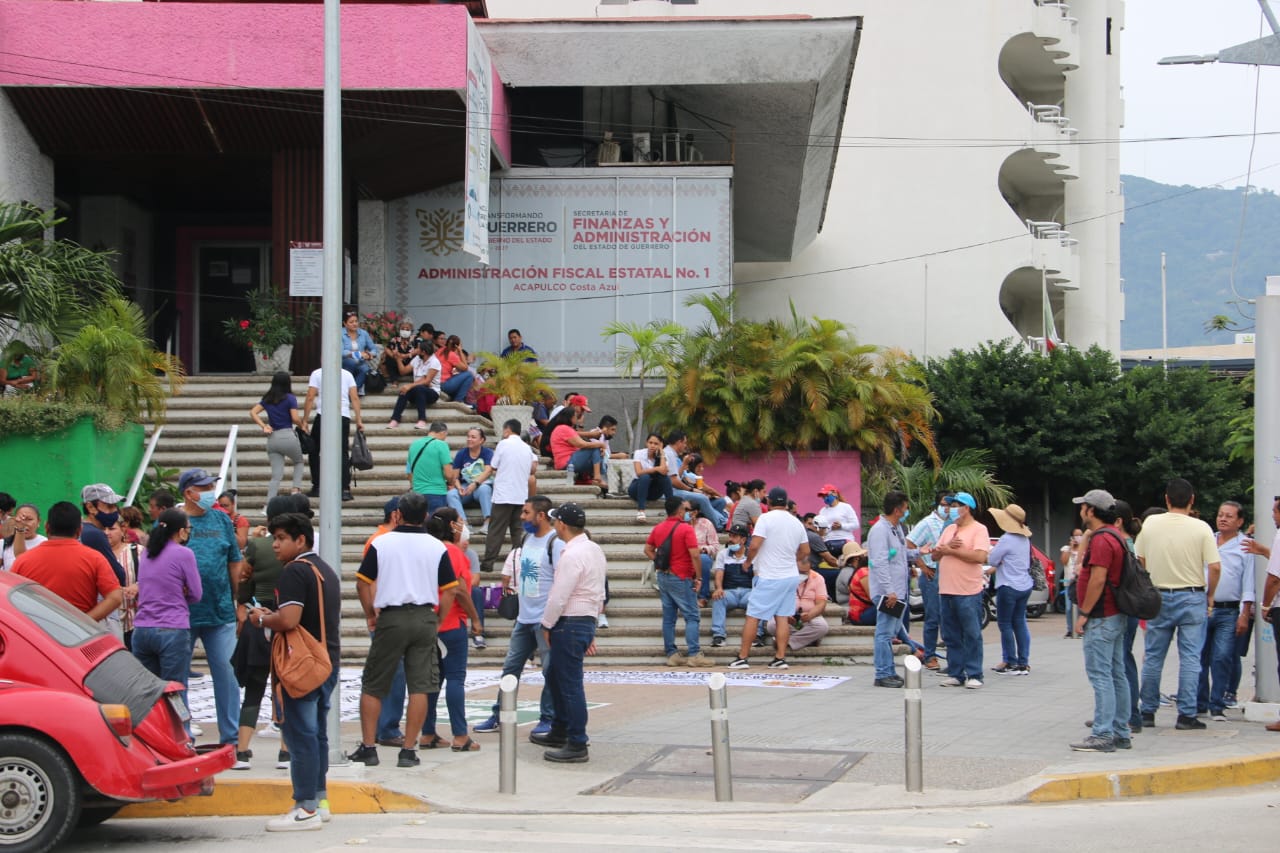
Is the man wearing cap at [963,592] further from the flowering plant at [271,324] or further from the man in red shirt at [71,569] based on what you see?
the flowering plant at [271,324]

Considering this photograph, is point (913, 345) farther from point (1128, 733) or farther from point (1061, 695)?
point (1128, 733)

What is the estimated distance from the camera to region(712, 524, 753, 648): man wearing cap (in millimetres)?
16125

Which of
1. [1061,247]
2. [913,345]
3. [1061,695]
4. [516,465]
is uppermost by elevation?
[1061,247]

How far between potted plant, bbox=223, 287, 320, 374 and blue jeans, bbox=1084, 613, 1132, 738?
1458 centimetres

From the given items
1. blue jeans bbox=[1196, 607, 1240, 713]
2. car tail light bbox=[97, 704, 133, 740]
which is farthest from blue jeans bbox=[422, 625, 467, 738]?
blue jeans bbox=[1196, 607, 1240, 713]

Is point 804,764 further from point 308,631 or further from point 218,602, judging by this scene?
point 218,602

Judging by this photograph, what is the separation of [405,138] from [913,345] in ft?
67.4

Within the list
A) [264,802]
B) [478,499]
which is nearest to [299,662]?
[264,802]

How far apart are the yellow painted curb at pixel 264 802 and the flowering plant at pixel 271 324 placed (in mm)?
13637

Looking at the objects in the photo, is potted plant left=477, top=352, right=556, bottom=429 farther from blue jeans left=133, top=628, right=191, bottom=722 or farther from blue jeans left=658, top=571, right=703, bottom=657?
blue jeans left=133, top=628, right=191, bottom=722

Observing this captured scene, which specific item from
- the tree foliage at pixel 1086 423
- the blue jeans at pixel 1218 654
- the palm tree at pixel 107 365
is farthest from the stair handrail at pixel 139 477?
the tree foliage at pixel 1086 423

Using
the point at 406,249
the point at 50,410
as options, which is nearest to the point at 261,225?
the point at 406,249

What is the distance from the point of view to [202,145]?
22688 millimetres

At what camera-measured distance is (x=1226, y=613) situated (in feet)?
39.6
